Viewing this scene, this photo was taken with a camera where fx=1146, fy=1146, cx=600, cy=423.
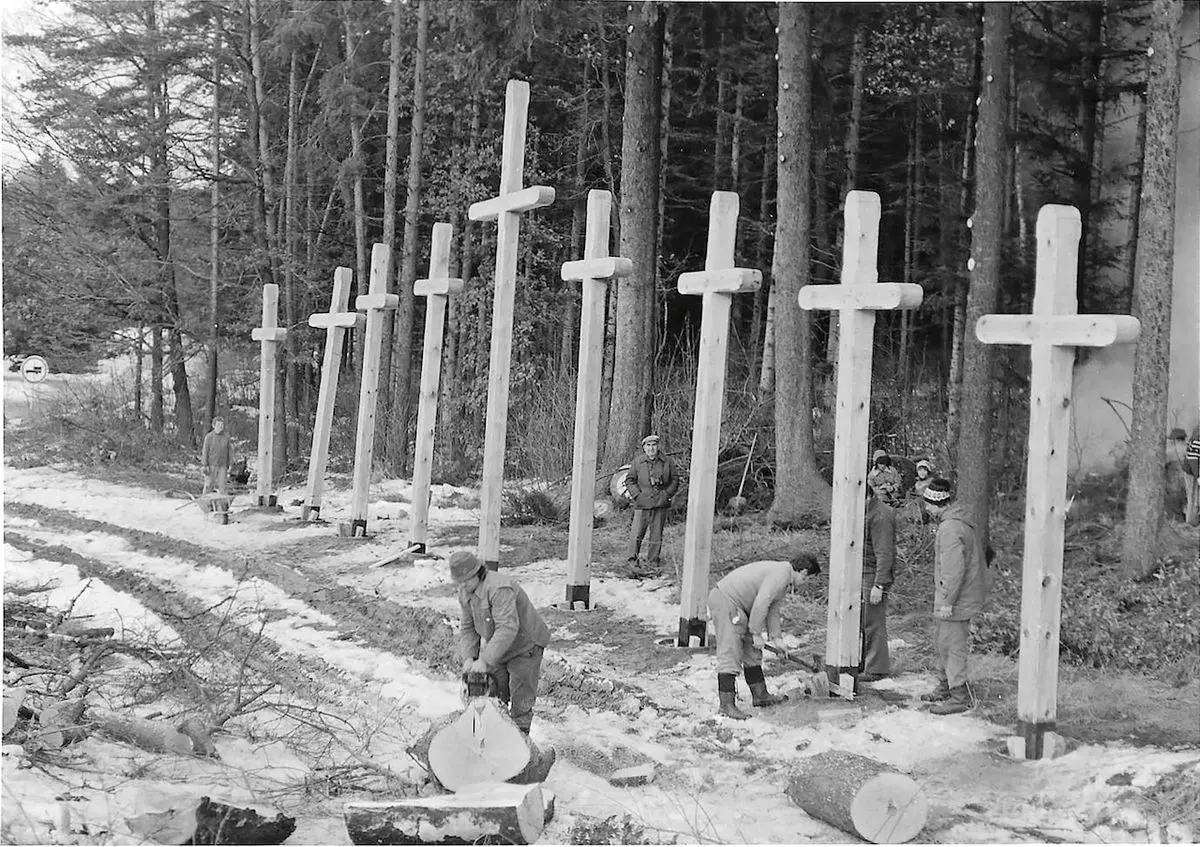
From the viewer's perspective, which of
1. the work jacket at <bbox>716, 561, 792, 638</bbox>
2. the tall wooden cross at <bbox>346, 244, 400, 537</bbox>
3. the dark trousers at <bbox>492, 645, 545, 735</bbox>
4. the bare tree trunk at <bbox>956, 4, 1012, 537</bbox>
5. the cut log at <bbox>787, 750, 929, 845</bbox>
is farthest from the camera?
the tall wooden cross at <bbox>346, 244, 400, 537</bbox>

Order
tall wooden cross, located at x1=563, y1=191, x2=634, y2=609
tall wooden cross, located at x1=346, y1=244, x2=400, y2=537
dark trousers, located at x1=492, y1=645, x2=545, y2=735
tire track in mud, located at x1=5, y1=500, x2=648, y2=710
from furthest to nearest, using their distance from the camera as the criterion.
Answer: tall wooden cross, located at x1=346, y1=244, x2=400, y2=537 → tall wooden cross, located at x1=563, y1=191, x2=634, y2=609 → tire track in mud, located at x1=5, y1=500, x2=648, y2=710 → dark trousers, located at x1=492, y1=645, x2=545, y2=735

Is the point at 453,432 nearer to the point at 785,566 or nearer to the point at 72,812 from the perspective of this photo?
the point at 785,566

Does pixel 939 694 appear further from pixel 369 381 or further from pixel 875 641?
pixel 369 381

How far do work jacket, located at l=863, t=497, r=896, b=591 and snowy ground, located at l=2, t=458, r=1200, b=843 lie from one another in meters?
0.80

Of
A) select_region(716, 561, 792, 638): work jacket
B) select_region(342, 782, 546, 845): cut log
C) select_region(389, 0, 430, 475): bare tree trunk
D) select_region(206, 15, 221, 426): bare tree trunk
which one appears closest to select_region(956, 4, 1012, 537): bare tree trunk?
select_region(716, 561, 792, 638): work jacket

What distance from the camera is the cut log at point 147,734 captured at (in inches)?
259

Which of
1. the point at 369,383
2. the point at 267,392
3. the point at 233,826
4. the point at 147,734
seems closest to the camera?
the point at 233,826

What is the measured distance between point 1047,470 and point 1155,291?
21.4ft

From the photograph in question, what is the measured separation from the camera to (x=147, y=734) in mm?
6672

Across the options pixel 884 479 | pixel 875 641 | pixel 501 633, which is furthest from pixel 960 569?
pixel 501 633

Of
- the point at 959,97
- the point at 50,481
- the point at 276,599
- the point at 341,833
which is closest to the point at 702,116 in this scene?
the point at 959,97

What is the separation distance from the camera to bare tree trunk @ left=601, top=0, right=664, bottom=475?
54.5ft

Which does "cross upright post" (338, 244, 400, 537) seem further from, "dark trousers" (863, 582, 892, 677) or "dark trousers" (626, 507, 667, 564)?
"dark trousers" (863, 582, 892, 677)

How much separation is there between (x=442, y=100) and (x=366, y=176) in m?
4.12
